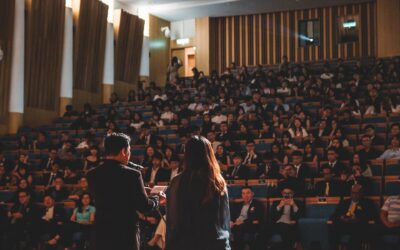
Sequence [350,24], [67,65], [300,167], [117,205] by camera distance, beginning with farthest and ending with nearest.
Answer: [350,24], [67,65], [300,167], [117,205]

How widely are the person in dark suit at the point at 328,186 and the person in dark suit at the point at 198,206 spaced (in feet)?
18.2

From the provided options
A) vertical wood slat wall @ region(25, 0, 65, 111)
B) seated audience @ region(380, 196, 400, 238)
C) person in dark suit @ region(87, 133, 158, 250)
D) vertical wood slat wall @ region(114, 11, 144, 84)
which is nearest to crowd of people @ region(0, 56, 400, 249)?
seated audience @ region(380, 196, 400, 238)

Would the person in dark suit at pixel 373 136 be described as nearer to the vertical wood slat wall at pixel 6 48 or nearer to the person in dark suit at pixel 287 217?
the person in dark suit at pixel 287 217

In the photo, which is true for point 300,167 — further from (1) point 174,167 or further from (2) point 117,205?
(2) point 117,205

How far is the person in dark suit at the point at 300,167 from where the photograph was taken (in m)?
9.32

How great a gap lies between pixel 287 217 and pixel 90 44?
1104 cm

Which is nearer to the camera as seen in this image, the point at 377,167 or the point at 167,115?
the point at 377,167

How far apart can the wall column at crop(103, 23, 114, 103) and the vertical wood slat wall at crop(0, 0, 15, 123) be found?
3906 mm

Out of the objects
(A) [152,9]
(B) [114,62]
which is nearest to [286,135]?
(B) [114,62]

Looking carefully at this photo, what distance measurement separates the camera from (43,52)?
1602 cm

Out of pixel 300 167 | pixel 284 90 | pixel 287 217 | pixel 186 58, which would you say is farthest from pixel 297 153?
pixel 186 58

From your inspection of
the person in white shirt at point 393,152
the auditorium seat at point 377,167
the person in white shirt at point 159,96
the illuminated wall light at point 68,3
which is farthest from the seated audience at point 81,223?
the illuminated wall light at point 68,3

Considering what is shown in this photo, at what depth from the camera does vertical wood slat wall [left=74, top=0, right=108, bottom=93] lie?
17.2m

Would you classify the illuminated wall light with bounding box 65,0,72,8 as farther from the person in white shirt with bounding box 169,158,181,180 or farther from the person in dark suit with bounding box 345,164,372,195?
the person in dark suit with bounding box 345,164,372,195
